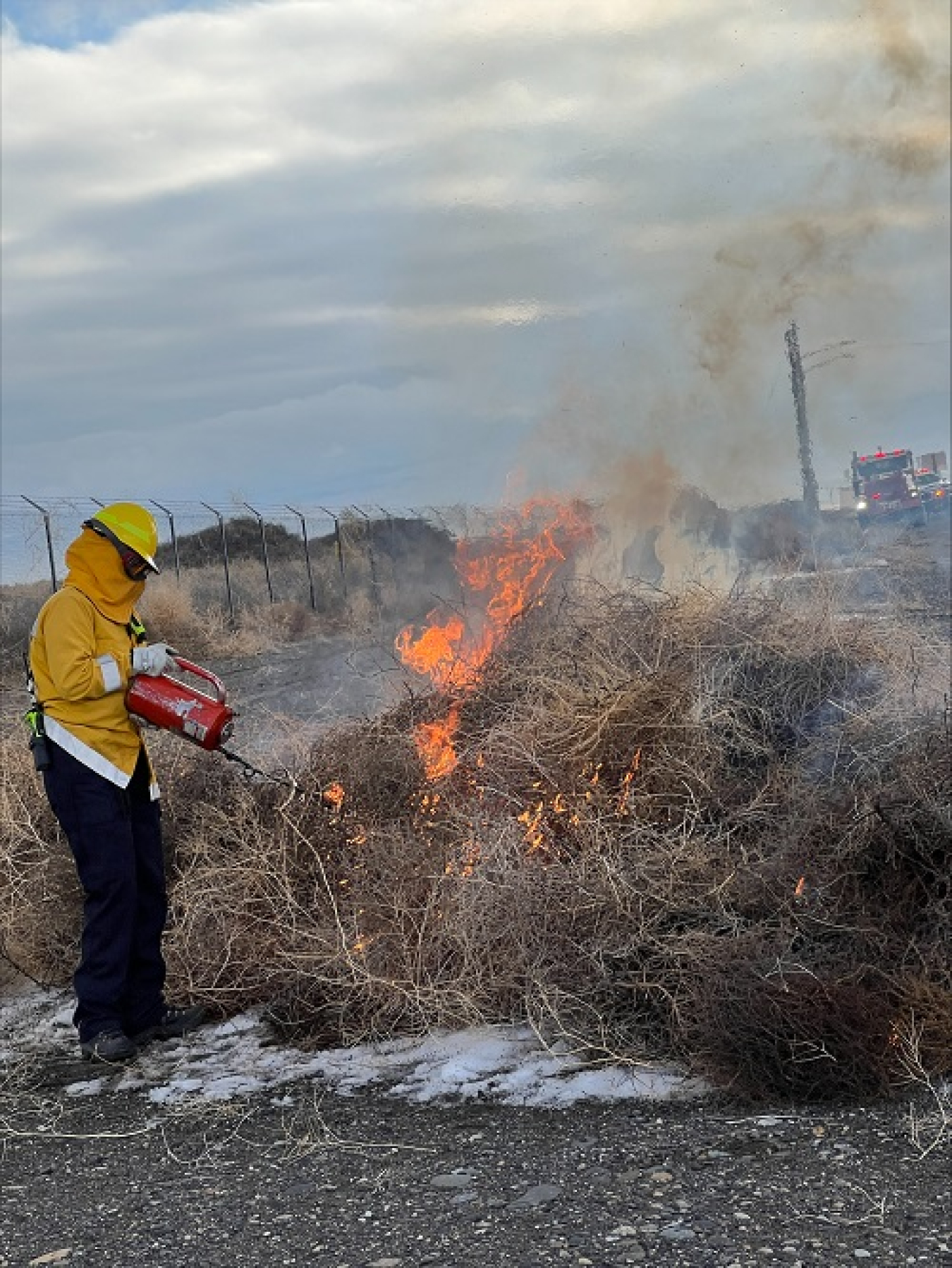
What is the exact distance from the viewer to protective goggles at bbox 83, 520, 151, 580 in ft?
17.1

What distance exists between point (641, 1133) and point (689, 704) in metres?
2.62

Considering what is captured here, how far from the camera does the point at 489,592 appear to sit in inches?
331

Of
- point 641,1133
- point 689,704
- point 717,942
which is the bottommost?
point 641,1133

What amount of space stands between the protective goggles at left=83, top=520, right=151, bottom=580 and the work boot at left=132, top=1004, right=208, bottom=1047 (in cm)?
181

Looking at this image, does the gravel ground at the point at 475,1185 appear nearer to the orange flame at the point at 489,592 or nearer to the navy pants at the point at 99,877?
the navy pants at the point at 99,877

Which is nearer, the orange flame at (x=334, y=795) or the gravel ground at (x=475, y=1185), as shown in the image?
the gravel ground at (x=475, y=1185)

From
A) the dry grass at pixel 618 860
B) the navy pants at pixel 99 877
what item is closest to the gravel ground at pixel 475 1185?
the dry grass at pixel 618 860

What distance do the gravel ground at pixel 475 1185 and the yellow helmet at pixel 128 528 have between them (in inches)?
82.9

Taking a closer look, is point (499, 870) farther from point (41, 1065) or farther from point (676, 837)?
point (41, 1065)

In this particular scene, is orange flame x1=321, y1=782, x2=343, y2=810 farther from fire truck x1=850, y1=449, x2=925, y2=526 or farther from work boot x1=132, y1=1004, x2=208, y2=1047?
fire truck x1=850, y1=449, x2=925, y2=526

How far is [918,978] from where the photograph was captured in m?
4.46

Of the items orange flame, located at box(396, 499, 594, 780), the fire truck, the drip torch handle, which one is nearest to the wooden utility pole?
orange flame, located at box(396, 499, 594, 780)

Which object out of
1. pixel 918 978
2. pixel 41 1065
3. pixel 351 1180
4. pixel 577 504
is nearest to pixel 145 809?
pixel 41 1065

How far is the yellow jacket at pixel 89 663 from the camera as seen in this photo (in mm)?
5184
